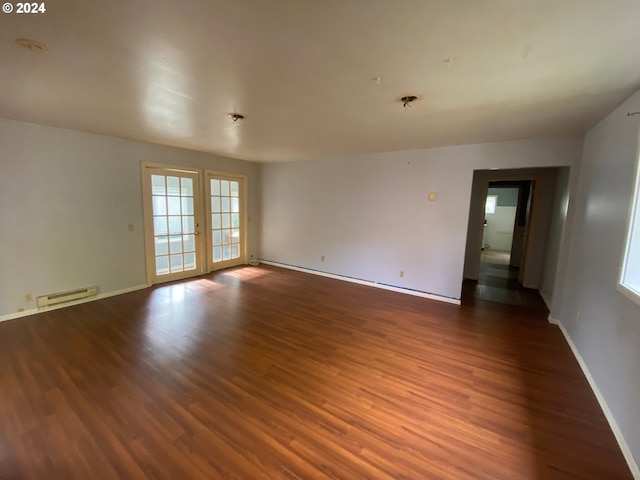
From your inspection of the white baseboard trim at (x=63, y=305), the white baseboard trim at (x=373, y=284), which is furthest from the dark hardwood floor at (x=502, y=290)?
the white baseboard trim at (x=63, y=305)

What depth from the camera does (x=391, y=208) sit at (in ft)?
15.1

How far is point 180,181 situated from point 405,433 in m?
4.96

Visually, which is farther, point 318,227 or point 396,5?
point 318,227

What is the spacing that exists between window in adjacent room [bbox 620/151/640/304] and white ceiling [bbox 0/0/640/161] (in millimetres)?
845

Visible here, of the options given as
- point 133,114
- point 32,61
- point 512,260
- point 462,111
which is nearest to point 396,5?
point 462,111

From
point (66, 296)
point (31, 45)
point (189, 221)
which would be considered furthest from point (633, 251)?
point (66, 296)

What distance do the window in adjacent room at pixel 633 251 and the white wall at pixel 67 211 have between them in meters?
5.65

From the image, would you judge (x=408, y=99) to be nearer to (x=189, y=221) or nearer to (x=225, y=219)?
(x=189, y=221)

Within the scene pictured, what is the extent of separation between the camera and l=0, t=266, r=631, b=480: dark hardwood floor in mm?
1523

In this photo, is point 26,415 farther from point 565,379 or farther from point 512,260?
point 512,260

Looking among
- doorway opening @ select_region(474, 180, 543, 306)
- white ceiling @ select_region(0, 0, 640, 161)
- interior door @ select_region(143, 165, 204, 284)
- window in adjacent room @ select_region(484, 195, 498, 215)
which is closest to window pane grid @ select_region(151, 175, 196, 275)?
interior door @ select_region(143, 165, 204, 284)

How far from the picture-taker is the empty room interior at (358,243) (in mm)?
1465

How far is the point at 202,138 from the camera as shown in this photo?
3848mm

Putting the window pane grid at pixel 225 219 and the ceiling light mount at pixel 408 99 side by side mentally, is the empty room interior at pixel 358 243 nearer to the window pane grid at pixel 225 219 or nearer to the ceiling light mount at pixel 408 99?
the ceiling light mount at pixel 408 99
